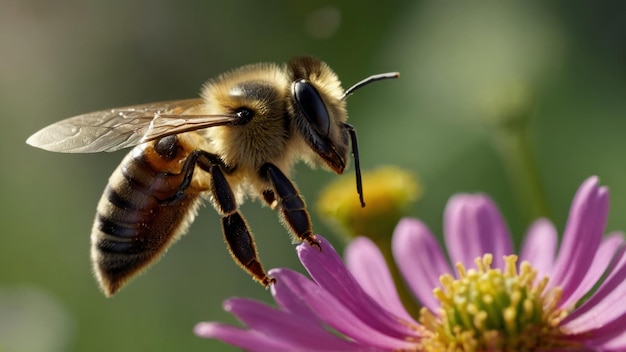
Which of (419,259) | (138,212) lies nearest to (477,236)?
(419,259)

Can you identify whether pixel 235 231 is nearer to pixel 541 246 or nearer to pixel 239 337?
pixel 239 337

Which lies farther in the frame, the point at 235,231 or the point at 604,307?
the point at 235,231

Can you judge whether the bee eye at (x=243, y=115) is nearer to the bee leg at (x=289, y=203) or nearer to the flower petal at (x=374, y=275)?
the bee leg at (x=289, y=203)

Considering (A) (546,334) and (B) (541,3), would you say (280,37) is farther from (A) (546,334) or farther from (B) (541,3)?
(A) (546,334)

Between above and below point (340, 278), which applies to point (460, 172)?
above

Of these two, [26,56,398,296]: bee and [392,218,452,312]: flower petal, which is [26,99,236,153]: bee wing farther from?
[392,218,452,312]: flower petal

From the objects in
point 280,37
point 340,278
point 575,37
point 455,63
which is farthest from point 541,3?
point 340,278
